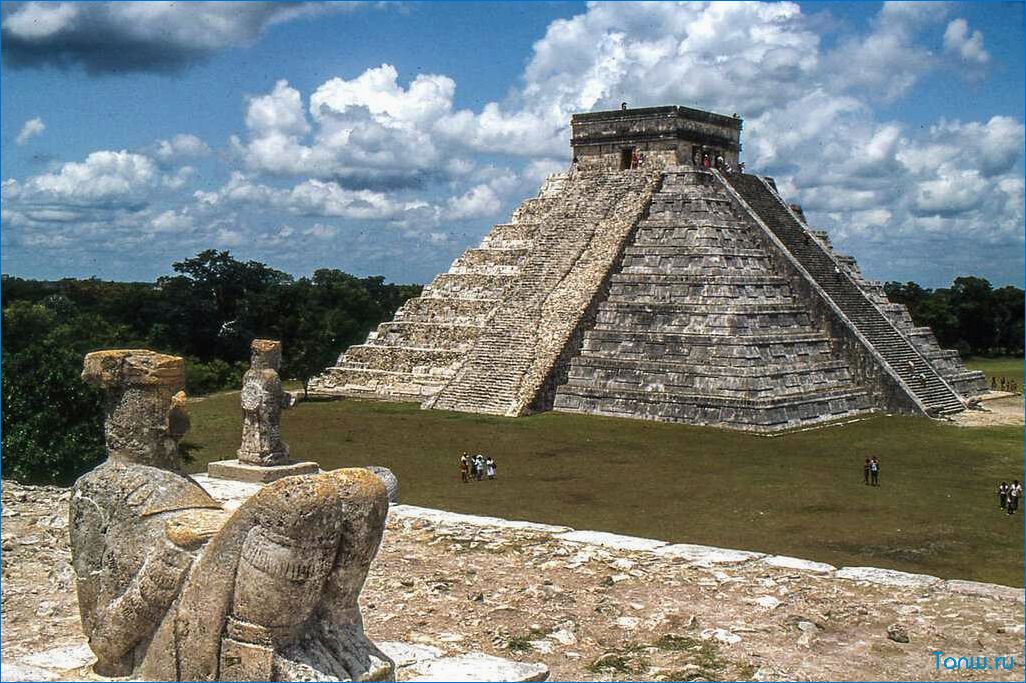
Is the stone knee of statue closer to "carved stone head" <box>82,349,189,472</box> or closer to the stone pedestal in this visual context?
"carved stone head" <box>82,349,189,472</box>

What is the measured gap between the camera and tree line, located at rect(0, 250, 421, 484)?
50.2 feet

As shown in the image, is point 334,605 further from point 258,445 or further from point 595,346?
point 595,346

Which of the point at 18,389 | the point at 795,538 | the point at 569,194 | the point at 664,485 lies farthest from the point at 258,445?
the point at 569,194

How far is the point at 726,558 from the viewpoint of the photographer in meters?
10.4

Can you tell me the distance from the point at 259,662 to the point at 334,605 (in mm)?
429

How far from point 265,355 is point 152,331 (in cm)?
2903

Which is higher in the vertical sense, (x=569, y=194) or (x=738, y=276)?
(x=569, y=194)

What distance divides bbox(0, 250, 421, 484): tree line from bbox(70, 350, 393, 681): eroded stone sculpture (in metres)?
9.78

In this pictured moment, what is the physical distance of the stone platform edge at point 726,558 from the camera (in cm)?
964

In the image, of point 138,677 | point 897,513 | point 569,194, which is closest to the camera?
point 138,677

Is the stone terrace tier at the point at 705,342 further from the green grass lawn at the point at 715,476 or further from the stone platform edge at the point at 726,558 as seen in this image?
the stone platform edge at the point at 726,558

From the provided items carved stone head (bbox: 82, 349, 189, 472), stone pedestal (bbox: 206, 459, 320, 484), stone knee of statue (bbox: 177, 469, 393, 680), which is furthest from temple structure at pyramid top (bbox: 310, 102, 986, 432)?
stone knee of statue (bbox: 177, 469, 393, 680)

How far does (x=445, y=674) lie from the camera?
19.1 feet

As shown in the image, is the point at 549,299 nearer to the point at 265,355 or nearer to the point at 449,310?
the point at 449,310
